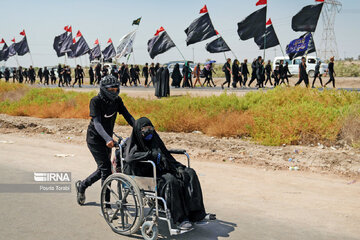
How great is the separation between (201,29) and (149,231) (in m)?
20.5

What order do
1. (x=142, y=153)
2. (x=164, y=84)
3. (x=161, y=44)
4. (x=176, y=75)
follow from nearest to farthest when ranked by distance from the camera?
(x=142, y=153)
(x=164, y=84)
(x=161, y=44)
(x=176, y=75)

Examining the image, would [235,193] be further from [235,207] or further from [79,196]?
[79,196]

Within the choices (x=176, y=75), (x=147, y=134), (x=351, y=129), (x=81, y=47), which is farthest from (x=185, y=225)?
(x=81, y=47)

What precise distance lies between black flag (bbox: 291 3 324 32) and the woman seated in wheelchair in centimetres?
1802

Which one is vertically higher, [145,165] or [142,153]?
[142,153]

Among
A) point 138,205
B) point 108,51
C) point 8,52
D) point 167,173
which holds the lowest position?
point 138,205

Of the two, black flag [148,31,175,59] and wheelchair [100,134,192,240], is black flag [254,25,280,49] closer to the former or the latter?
black flag [148,31,175,59]

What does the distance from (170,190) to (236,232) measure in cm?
112

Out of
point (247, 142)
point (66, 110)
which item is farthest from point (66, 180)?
point (66, 110)

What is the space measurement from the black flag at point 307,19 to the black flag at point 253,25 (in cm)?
185

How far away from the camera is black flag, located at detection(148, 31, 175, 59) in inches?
987

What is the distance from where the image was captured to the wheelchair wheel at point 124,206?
181 inches

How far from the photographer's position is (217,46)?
79.4 ft

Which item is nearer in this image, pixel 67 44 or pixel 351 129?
pixel 351 129
